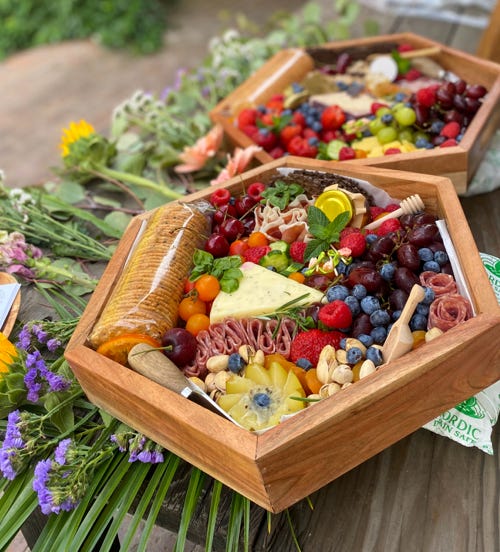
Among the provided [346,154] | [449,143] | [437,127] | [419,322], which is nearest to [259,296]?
[419,322]

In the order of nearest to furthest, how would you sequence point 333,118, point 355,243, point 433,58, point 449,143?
1. point 355,243
2. point 449,143
3. point 333,118
4. point 433,58

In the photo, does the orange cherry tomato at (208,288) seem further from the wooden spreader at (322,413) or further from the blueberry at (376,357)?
the blueberry at (376,357)

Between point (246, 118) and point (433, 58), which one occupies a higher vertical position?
point (433, 58)

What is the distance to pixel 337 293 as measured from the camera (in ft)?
3.72

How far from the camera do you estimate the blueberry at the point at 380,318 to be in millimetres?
1079

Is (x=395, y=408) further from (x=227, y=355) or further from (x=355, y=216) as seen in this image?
(x=355, y=216)

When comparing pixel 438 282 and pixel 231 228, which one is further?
pixel 231 228

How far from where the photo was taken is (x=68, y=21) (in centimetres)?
497

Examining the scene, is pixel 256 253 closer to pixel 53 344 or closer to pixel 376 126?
pixel 53 344

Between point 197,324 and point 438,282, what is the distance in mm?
470

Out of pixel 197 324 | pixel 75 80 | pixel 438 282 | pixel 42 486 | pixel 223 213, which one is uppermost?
pixel 438 282

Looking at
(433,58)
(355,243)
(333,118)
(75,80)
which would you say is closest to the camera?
(355,243)

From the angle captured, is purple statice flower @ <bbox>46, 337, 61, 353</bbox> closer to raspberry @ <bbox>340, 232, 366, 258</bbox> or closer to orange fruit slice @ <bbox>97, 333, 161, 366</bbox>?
orange fruit slice @ <bbox>97, 333, 161, 366</bbox>

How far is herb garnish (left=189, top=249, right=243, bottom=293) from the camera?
1223 millimetres
